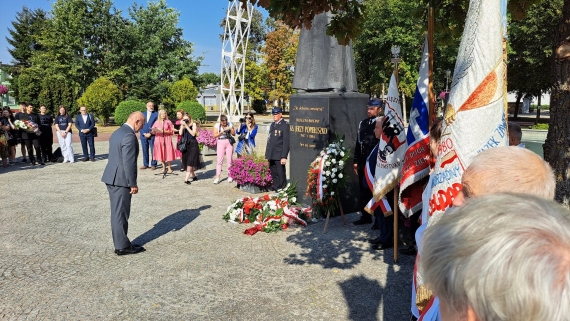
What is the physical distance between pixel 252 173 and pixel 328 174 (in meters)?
3.21

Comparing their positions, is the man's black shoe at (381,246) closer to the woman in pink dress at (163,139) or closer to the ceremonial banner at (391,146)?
the ceremonial banner at (391,146)

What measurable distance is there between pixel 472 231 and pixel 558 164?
2.79 meters

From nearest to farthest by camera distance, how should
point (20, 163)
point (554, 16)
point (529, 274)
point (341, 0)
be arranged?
point (529, 274) → point (341, 0) → point (20, 163) → point (554, 16)

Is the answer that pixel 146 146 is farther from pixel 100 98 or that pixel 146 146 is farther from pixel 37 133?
pixel 100 98

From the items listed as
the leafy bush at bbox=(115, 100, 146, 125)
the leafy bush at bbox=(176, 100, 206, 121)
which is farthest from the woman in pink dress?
the leafy bush at bbox=(176, 100, 206, 121)

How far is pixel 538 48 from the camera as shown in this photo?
2952 cm

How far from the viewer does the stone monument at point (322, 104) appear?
7.19 meters

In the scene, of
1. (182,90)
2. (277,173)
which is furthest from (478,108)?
(182,90)

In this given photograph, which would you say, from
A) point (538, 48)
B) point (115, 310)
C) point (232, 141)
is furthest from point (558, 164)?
point (538, 48)

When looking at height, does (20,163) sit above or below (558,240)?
below

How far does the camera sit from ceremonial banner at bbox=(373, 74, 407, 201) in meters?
4.80

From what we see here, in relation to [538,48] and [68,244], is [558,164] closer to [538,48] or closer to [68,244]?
[68,244]

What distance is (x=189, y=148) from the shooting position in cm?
1071

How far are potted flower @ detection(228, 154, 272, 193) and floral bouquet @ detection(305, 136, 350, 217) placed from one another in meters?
2.60
